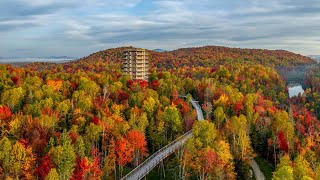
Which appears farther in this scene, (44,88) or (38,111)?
(44,88)

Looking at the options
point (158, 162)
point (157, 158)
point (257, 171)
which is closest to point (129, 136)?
point (157, 158)

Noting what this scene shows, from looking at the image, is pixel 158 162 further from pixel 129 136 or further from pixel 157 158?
pixel 129 136

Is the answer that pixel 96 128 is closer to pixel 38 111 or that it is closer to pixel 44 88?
pixel 38 111

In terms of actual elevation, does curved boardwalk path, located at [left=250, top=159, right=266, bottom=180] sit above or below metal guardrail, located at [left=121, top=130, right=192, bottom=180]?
below

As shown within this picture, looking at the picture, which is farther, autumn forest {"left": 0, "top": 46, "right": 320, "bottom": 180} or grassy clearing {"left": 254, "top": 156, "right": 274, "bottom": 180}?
grassy clearing {"left": 254, "top": 156, "right": 274, "bottom": 180}

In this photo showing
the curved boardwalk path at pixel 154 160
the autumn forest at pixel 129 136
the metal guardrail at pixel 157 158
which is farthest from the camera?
the curved boardwalk path at pixel 154 160

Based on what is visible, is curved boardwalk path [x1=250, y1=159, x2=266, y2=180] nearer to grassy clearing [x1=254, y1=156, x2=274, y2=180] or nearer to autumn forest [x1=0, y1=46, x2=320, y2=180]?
grassy clearing [x1=254, y1=156, x2=274, y2=180]

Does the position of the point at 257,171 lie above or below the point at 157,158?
below

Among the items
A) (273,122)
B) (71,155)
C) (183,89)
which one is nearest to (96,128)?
(71,155)

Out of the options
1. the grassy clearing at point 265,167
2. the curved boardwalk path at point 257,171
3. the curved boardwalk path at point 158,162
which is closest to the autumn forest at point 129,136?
the grassy clearing at point 265,167

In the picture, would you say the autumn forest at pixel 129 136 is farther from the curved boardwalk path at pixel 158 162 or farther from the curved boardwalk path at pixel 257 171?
the curved boardwalk path at pixel 158 162

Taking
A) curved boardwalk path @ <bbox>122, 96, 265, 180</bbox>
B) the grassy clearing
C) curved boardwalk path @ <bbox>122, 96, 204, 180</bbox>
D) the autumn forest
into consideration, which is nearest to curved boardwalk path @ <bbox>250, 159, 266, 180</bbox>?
curved boardwalk path @ <bbox>122, 96, 265, 180</bbox>
